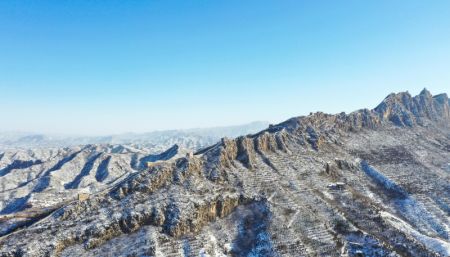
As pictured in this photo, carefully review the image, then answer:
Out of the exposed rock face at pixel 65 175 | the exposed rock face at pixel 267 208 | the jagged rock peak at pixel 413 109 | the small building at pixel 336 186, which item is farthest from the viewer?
the jagged rock peak at pixel 413 109

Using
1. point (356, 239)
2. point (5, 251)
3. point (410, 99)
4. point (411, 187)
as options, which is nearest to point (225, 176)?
point (356, 239)

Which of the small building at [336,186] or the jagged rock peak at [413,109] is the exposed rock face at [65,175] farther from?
the jagged rock peak at [413,109]

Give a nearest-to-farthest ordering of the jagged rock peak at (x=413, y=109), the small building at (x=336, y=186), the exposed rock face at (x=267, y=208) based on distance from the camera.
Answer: the exposed rock face at (x=267, y=208), the small building at (x=336, y=186), the jagged rock peak at (x=413, y=109)

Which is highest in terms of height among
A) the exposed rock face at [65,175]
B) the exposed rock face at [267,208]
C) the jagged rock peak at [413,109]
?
the jagged rock peak at [413,109]

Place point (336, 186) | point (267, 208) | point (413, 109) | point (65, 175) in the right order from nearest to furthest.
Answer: point (267, 208)
point (336, 186)
point (413, 109)
point (65, 175)

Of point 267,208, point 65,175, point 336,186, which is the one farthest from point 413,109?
point 65,175

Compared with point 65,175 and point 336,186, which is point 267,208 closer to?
point 336,186

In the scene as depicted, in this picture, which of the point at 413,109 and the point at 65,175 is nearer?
the point at 413,109

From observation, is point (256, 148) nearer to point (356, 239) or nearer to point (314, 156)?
point (314, 156)

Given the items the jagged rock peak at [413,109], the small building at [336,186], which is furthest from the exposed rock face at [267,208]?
the jagged rock peak at [413,109]
